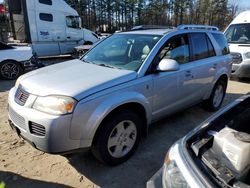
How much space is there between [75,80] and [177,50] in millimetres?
1825

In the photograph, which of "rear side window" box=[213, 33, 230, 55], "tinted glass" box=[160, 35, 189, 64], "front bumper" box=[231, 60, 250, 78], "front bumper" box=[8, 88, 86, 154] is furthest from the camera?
"front bumper" box=[231, 60, 250, 78]

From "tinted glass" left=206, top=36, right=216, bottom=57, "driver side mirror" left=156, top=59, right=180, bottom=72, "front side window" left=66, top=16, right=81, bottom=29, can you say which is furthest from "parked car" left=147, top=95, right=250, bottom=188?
"front side window" left=66, top=16, right=81, bottom=29

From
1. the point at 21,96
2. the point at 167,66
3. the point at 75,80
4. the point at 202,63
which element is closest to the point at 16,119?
the point at 21,96

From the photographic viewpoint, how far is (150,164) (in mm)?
3561

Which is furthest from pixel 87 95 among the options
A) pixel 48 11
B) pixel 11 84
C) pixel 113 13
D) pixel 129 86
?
pixel 113 13

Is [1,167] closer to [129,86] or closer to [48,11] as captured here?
[129,86]

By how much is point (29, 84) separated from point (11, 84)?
5516mm

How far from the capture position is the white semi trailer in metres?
13.6

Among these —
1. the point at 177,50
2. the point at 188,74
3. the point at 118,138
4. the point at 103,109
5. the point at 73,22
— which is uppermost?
the point at 73,22

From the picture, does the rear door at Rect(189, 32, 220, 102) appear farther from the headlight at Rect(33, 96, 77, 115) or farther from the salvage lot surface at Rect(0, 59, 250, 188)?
the headlight at Rect(33, 96, 77, 115)

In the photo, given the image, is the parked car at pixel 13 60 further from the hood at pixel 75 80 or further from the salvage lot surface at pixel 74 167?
the hood at pixel 75 80

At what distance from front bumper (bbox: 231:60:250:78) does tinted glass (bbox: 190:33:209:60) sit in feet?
12.8

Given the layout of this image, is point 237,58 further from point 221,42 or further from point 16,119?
point 16,119

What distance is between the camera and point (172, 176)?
73.4 inches
